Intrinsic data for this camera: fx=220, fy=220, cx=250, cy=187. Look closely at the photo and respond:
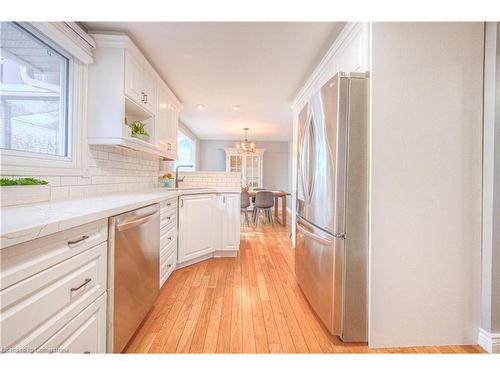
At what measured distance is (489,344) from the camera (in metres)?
1.30

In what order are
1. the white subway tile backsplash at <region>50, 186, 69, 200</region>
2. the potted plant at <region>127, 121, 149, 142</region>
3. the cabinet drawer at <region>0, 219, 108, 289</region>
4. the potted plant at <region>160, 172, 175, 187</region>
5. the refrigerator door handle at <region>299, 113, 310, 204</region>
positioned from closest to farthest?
the cabinet drawer at <region>0, 219, 108, 289</region> < the white subway tile backsplash at <region>50, 186, 69, 200</region> < the refrigerator door handle at <region>299, 113, 310, 204</region> < the potted plant at <region>127, 121, 149, 142</region> < the potted plant at <region>160, 172, 175, 187</region>

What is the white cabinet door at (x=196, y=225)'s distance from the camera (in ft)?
8.16

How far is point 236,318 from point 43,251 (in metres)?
1.32

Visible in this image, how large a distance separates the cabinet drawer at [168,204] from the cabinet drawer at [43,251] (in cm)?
97

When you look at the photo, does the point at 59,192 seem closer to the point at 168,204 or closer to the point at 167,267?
the point at 168,204

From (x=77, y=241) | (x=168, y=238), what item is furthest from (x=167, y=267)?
(x=77, y=241)

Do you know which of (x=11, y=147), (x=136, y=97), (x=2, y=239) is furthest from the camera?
(x=136, y=97)

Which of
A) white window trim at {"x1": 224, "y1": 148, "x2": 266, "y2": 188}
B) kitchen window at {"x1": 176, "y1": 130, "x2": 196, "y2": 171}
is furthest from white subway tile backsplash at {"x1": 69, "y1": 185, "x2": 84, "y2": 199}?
white window trim at {"x1": 224, "y1": 148, "x2": 266, "y2": 188}

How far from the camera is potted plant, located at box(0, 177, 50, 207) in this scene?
1.08 m

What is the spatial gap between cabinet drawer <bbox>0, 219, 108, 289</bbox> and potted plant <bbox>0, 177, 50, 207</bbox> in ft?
1.71

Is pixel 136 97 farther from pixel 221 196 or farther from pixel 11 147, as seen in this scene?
pixel 221 196

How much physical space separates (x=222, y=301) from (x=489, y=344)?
1746 mm

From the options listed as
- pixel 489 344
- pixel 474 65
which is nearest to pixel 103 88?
pixel 474 65

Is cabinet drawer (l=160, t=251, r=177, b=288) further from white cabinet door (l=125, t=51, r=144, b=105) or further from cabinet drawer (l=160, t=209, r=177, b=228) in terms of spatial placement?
white cabinet door (l=125, t=51, r=144, b=105)
